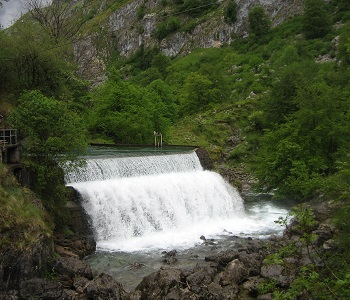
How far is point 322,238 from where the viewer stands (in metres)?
16.3

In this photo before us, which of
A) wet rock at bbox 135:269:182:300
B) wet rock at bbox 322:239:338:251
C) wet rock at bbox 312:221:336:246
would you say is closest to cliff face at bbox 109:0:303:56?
wet rock at bbox 312:221:336:246

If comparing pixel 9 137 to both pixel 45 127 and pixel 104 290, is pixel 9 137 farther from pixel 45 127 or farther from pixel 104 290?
A: pixel 104 290

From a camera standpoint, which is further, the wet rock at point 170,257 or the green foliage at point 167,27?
the green foliage at point 167,27

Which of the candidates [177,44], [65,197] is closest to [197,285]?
[65,197]

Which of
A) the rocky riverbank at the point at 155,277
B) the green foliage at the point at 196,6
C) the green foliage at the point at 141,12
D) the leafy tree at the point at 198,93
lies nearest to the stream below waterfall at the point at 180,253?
the rocky riverbank at the point at 155,277

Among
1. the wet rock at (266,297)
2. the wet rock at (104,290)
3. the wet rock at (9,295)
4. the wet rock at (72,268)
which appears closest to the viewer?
the wet rock at (9,295)

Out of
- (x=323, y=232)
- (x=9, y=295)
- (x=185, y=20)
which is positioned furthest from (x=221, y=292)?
(x=185, y=20)

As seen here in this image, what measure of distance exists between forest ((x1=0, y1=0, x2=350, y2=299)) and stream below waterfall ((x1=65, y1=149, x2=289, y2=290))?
7.11 ft

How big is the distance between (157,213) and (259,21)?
5710 centimetres

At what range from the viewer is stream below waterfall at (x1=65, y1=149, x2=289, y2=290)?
16.5 meters

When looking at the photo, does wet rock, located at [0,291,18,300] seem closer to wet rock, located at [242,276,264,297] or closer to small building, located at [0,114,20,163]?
small building, located at [0,114,20,163]

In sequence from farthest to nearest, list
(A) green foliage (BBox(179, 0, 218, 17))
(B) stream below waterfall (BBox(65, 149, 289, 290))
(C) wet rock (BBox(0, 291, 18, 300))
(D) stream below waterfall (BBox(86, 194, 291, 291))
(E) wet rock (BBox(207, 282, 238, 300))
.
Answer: (A) green foliage (BBox(179, 0, 218, 17)), (B) stream below waterfall (BBox(65, 149, 289, 290)), (D) stream below waterfall (BBox(86, 194, 291, 291)), (E) wet rock (BBox(207, 282, 238, 300)), (C) wet rock (BBox(0, 291, 18, 300))

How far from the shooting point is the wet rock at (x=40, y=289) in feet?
39.3

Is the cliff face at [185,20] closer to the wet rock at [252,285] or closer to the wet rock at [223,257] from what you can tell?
the wet rock at [223,257]
